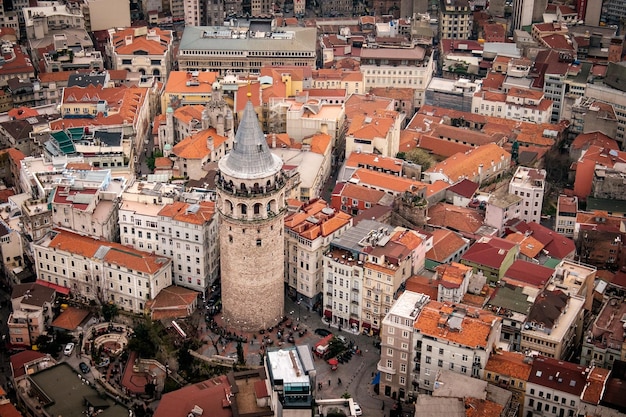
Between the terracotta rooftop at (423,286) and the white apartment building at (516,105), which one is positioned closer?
the terracotta rooftop at (423,286)

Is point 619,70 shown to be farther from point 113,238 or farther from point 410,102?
point 113,238

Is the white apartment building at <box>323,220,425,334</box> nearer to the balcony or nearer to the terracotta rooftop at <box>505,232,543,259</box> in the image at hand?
the balcony

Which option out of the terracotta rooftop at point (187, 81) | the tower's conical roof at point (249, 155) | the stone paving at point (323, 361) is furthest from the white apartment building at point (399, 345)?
the terracotta rooftop at point (187, 81)

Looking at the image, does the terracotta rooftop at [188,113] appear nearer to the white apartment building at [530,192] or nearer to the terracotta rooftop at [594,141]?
the white apartment building at [530,192]

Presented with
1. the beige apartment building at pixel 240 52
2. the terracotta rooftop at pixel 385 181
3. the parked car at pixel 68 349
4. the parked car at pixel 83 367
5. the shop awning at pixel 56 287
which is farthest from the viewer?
the beige apartment building at pixel 240 52

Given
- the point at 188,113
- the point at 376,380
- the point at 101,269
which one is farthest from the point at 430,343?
the point at 188,113

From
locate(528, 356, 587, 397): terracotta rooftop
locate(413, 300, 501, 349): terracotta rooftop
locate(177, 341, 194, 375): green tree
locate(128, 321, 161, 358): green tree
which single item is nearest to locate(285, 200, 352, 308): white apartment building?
locate(177, 341, 194, 375): green tree

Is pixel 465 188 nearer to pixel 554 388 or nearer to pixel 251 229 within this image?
pixel 251 229
